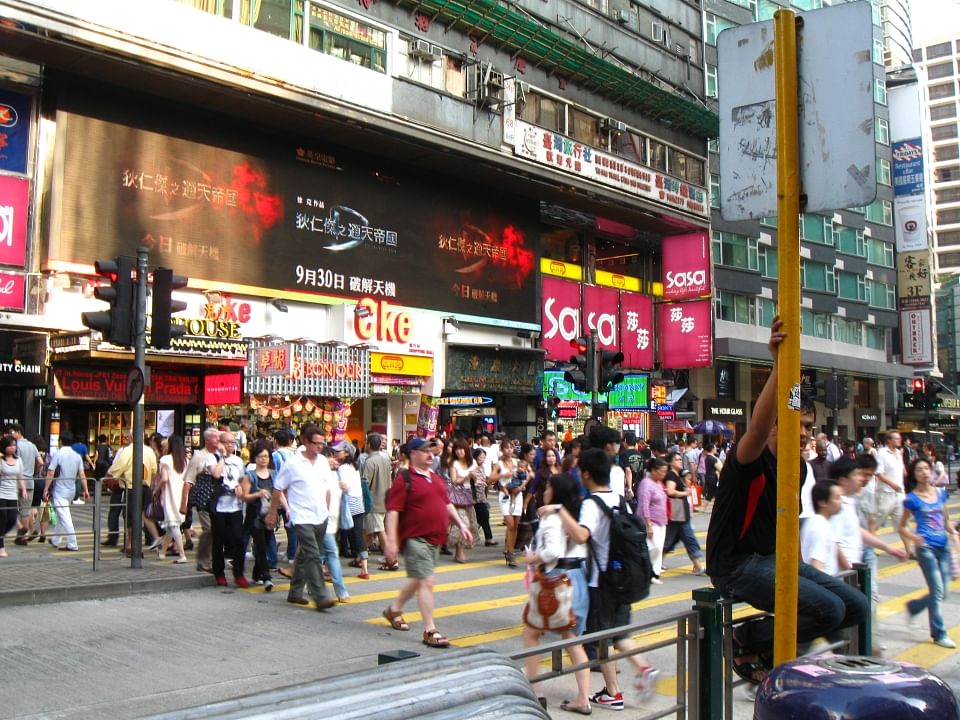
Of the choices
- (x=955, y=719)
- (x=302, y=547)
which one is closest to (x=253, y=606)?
(x=302, y=547)

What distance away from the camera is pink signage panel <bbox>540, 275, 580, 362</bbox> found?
105ft

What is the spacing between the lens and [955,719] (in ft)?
7.50

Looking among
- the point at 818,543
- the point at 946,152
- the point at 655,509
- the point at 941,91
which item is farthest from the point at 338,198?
the point at 941,91

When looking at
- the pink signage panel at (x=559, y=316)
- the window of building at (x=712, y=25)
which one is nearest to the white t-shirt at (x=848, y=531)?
the pink signage panel at (x=559, y=316)

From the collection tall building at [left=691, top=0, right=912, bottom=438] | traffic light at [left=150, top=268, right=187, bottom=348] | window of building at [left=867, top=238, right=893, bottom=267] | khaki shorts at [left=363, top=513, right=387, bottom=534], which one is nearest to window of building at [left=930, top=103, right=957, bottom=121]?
tall building at [left=691, top=0, right=912, bottom=438]

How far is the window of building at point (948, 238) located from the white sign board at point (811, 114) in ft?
309

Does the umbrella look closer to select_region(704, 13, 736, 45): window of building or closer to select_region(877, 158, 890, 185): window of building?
select_region(704, 13, 736, 45): window of building

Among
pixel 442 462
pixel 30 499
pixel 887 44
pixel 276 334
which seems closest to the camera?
pixel 30 499

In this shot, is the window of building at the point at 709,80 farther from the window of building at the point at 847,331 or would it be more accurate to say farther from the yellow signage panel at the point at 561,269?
the window of building at the point at 847,331

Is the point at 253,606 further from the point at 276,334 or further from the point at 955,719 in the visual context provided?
the point at 276,334

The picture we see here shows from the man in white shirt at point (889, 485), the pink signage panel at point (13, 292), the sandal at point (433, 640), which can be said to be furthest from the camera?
the pink signage panel at point (13, 292)

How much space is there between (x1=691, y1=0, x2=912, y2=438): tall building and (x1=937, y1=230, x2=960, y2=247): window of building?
43362mm

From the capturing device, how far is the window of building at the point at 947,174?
287 feet

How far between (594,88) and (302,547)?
1028 inches
